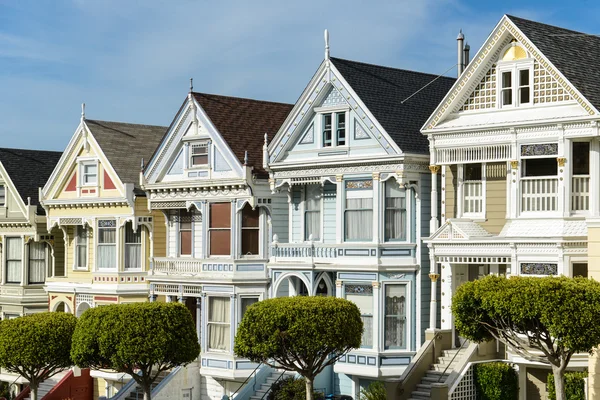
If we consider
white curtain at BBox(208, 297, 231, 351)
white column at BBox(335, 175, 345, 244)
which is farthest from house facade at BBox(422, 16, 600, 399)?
white curtain at BBox(208, 297, 231, 351)

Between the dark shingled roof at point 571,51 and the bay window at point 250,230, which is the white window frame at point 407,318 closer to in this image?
the bay window at point 250,230

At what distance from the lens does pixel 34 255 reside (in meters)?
54.1

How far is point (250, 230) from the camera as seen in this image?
43.2 m

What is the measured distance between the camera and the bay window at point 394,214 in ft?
126

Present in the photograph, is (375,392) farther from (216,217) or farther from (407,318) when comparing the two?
(216,217)

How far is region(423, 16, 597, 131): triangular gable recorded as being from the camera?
109 ft

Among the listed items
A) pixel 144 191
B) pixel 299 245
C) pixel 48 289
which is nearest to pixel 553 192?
pixel 299 245

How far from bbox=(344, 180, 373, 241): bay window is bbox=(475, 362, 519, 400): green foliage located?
6515mm

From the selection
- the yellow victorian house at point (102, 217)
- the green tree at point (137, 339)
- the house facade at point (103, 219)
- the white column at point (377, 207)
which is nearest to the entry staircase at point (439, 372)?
the white column at point (377, 207)

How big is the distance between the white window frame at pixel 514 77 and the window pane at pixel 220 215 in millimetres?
12674

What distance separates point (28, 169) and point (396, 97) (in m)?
23.5

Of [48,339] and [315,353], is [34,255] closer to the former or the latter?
[48,339]

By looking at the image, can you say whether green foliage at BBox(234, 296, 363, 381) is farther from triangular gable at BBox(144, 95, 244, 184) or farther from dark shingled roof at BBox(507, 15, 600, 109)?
dark shingled roof at BBox(507, 15, 600, 109)

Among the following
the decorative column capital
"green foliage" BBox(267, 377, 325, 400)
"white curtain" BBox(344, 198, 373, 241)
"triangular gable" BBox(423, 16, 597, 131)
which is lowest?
"green foliage" BBox(267, 377, 325, 400)
